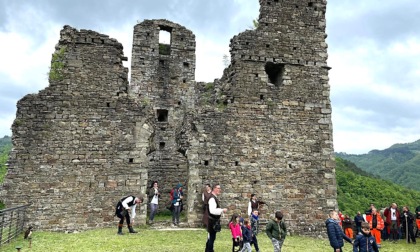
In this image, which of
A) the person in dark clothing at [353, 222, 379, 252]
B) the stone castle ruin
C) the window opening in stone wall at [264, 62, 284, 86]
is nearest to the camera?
the person in dark clothing at [353, 222, 379, 252]

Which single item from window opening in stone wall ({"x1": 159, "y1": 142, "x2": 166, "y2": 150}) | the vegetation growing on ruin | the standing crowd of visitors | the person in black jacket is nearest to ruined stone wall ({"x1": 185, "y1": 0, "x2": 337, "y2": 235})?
the standing crowd of visitors

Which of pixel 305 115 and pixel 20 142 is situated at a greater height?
pixel 305 115

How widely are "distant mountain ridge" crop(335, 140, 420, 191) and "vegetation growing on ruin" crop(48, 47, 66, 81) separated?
65.7m

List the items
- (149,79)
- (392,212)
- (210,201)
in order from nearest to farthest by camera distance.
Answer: (210,201) < (392,212) < (149,79)

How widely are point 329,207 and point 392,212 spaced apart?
301 centimetres

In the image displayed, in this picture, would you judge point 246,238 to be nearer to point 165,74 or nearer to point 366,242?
point 366,242

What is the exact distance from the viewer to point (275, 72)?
48.8 feet

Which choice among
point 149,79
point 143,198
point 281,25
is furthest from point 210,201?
point 149,79

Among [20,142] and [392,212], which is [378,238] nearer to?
[392,212]

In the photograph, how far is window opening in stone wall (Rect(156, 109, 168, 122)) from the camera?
2007 cm

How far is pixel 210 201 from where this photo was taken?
8188mm

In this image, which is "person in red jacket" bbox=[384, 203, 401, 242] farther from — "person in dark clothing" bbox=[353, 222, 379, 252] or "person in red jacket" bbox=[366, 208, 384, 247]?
"person in dark clothing" bbox=[353, 222, 379, 252]

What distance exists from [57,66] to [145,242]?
24.3ft

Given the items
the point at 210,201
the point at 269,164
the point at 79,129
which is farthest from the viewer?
the point at 269,164
